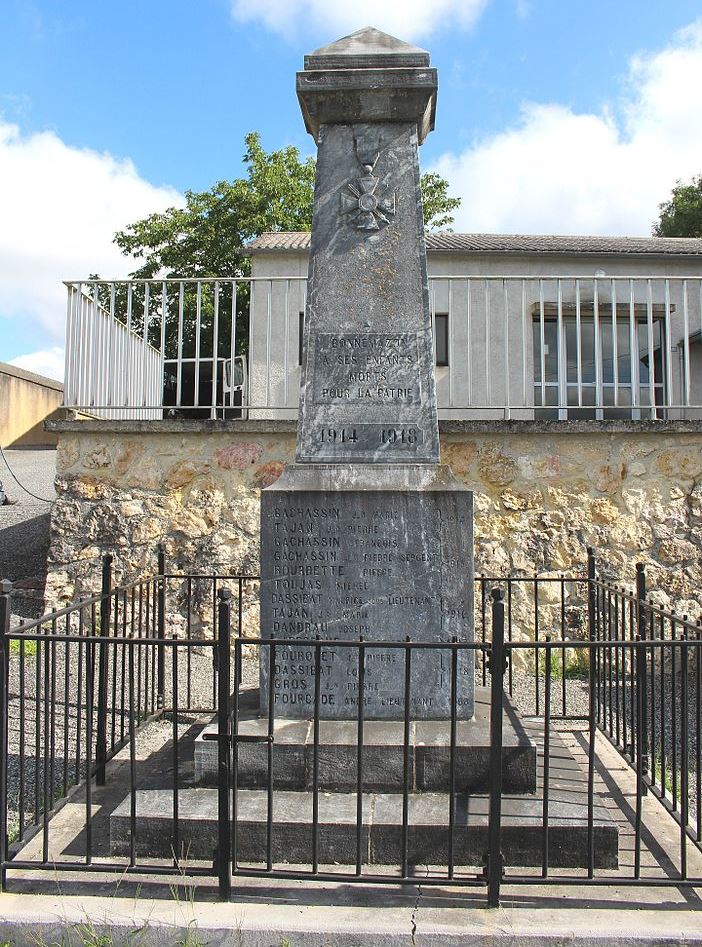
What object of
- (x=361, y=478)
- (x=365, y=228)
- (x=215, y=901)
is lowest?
(x=215, y=901)

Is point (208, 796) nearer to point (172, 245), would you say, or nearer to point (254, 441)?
point (254, 441)

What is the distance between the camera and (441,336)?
1371 centimetres

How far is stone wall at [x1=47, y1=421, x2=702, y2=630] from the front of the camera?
263 inches

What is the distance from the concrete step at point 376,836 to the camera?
10.4 ft

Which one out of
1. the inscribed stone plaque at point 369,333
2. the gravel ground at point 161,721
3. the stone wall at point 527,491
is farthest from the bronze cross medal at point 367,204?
the stone wall at point 527,491

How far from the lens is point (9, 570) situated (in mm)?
8891

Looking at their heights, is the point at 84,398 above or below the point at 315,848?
above

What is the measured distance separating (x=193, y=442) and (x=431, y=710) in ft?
12.3

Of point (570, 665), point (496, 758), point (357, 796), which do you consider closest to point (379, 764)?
point (357, 796)

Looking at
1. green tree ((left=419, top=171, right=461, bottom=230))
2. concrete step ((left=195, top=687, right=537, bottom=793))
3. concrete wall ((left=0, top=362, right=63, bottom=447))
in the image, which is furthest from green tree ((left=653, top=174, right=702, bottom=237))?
concrete step ((left=195, top=687, right=537, bottom=793))

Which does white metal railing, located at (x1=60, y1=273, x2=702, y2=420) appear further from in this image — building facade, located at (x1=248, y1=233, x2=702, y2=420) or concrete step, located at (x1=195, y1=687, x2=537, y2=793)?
concrete step, located at (x1=195, y1=687, x2=537, y2=793)

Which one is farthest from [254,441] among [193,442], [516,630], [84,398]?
[516,630]

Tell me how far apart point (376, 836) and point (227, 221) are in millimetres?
21609

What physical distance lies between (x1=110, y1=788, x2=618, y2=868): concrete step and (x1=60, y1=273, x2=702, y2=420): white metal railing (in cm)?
387
